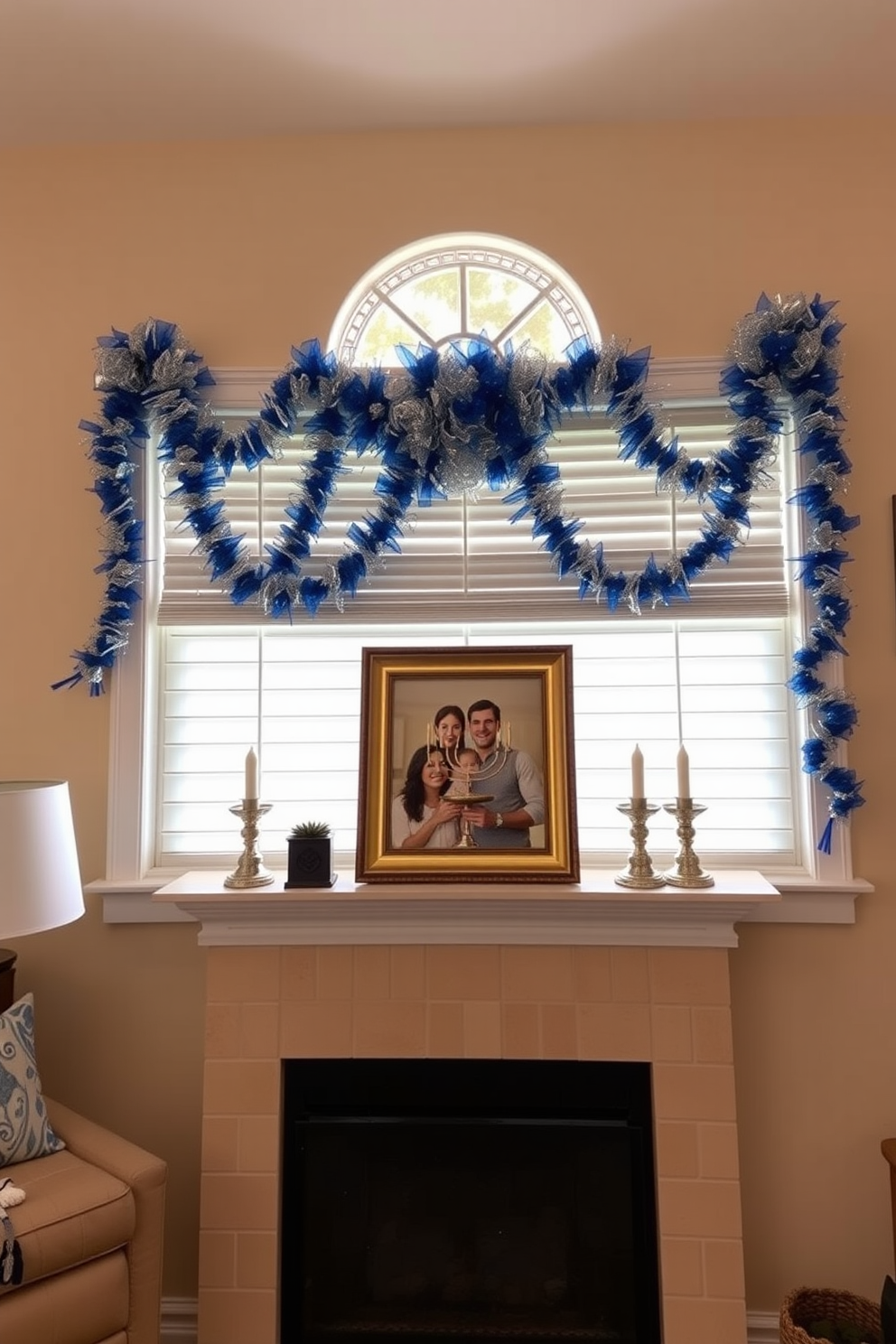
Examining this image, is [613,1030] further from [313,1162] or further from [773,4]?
[773,4]

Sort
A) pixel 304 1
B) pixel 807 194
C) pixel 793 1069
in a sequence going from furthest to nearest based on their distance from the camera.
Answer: pixel 807 194 < pixel 793 1069 < pixel 304 1

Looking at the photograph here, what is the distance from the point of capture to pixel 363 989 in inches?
77.3

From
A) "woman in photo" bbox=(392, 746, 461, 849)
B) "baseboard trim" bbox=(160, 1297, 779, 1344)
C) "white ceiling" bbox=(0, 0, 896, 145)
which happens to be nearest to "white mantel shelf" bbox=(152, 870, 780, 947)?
"woman in photo" bbox=(392, 746, 461, 849)

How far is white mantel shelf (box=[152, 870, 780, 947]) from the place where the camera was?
187 centimetres

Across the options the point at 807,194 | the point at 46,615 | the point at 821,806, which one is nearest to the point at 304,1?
the point at 807,194

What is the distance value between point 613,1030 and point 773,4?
93.7 inches

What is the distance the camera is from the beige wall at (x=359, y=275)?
2.03 meters

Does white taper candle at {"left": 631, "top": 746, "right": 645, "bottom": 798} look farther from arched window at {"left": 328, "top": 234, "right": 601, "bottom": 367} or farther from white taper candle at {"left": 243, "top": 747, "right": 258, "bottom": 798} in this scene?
arched window at {"left": 328, "top": 234, "right": 601, "bottom": 367}

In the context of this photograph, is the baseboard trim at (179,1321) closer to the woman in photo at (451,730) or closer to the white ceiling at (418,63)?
the woman in photo at (451,730)

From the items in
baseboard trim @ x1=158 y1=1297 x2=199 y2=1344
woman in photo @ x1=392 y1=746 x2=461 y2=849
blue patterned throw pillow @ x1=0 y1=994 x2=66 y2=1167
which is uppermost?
woman in photo @ x1=392 y1=746 x2=461 y2=849

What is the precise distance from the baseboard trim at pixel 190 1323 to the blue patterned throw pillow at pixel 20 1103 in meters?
0.66

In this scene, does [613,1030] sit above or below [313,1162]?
above

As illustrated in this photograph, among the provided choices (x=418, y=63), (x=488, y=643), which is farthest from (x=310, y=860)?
(x=418, y=63)

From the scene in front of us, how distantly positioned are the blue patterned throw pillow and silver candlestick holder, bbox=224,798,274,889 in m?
0.53
